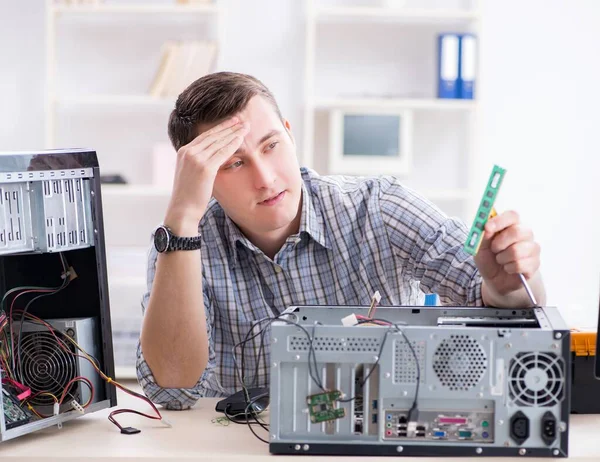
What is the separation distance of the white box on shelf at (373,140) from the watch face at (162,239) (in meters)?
2.30

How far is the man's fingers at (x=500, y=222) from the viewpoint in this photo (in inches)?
50.2

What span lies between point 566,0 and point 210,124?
2807 mm

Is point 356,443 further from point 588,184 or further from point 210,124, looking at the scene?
point 588,184

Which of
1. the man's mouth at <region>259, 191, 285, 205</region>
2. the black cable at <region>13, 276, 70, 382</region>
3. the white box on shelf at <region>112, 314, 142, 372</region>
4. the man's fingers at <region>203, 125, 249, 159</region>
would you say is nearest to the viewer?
the black cable at <region>13, 276, 70, 382</region>

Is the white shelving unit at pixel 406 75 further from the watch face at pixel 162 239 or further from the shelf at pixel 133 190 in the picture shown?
the watch face at pixel 162 239

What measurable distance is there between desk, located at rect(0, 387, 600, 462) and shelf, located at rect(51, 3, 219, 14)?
258 centimetres

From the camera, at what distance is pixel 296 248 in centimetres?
178

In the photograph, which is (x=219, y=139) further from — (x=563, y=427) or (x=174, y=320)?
(x=563, y=427)

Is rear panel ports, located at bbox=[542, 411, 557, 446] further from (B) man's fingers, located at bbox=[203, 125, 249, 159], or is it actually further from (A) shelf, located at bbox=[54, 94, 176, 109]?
(A) shelf, located at bbox=[54, 94, 176, 109]

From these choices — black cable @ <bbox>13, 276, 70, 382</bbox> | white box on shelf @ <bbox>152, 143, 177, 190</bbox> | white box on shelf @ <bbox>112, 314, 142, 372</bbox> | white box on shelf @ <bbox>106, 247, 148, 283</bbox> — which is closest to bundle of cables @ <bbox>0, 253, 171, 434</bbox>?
black cable @ <bbox>13, 276, 70, 382</bbox>

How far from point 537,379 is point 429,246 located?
1.85 feet

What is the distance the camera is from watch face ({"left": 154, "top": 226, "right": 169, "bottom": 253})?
4.80 ft

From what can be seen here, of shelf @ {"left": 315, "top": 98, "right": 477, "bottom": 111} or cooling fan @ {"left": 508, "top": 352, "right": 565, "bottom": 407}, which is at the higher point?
shelf @ {"left": 315, "top": 98, "right": 477, "bottom": 111}

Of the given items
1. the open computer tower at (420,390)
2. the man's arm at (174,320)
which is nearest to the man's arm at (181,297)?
the man's arm at (174,320)
